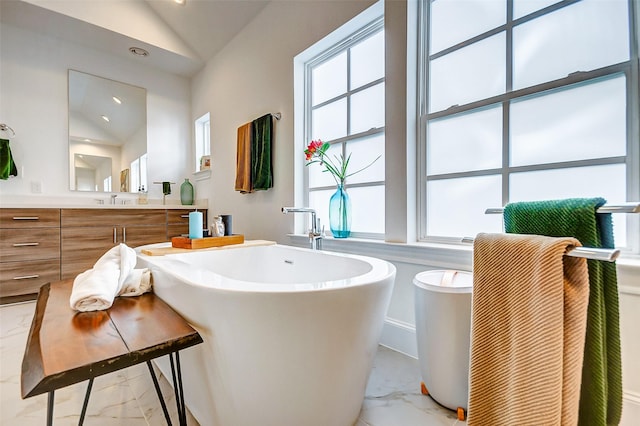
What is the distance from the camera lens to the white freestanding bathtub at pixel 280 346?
32.5 inches

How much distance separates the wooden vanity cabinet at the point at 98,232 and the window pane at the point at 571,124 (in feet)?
10.9

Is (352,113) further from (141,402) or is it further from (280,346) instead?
(141,402)

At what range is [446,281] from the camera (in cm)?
126

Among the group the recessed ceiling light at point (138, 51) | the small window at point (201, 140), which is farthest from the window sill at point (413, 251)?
the recessed ceiling light at point (138, 51)

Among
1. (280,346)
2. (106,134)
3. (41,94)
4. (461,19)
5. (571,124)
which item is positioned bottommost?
(280,346)

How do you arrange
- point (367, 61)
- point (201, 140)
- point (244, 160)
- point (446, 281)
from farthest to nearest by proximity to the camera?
point (201, 140), point (244, 160), point (367, 61), point (446, 281)

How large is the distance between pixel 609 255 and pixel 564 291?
0.12 m

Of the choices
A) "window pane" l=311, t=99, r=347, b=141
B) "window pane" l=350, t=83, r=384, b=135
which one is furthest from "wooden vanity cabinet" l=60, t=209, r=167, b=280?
"window pane" l=350, t=83, r=384, b=135

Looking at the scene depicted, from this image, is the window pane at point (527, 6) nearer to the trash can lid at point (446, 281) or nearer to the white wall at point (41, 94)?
the trash can lid at point (446, 281)

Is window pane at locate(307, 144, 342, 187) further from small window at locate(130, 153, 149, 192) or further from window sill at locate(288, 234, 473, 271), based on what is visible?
small window at locate(130, 153, 149, 192)

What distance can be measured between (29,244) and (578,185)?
3881mm

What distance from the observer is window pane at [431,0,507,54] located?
1470mm

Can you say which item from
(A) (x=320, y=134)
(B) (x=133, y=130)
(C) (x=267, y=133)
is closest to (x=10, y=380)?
(C) (x=267, y=133)

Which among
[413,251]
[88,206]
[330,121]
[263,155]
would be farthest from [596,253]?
[88,206]
